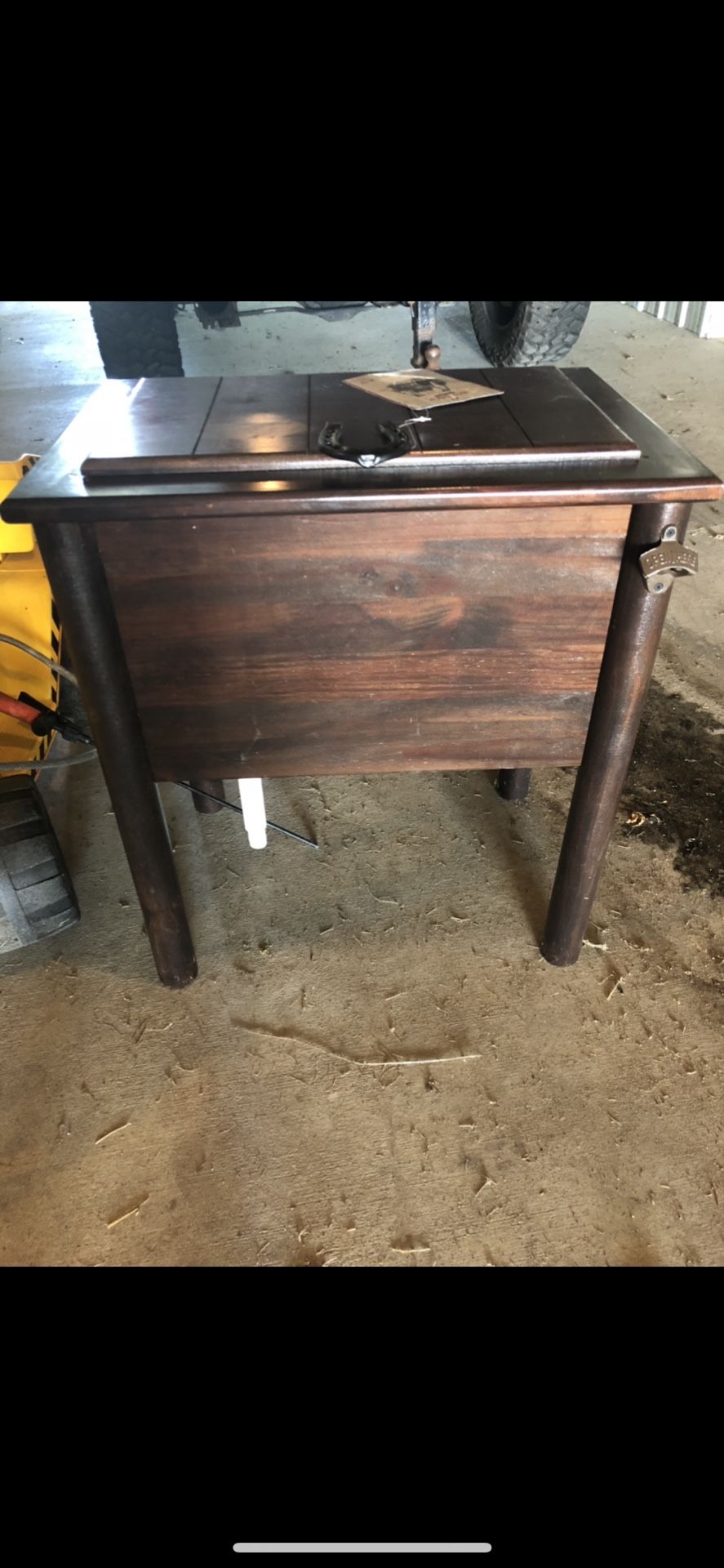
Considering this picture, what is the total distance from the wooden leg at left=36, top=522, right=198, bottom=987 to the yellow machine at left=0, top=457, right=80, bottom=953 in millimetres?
209

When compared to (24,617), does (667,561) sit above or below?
above

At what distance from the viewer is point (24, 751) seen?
1.77 m

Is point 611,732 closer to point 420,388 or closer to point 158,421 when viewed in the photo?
point 420,388

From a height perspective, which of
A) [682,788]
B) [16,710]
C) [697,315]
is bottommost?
[697,315]

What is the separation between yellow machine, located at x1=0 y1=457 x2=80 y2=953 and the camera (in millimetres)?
1572

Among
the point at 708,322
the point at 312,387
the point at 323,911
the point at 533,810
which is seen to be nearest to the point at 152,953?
the point at 323,911

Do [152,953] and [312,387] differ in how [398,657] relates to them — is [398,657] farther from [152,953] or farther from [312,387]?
[152,953]

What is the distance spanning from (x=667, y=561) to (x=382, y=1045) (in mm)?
846

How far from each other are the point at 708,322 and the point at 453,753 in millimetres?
4459

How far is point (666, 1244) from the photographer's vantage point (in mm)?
1251

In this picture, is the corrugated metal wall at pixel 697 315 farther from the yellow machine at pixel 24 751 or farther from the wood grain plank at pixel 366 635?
the wood grain plank at pixel 366 635

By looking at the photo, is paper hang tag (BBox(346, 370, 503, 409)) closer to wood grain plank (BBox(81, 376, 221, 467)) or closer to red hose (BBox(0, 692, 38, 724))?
wood grain plank (BBox(81, 376, 221, 467))

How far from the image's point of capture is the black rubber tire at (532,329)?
3.76m

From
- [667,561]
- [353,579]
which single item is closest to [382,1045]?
[353,579]
